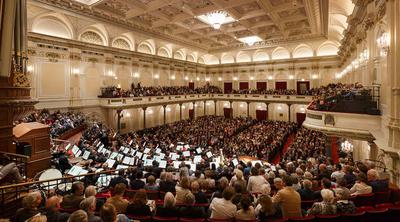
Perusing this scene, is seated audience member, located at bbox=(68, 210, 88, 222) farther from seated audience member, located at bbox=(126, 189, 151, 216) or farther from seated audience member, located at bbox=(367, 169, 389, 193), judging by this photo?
seated audience member, located at bbox=(367, 169, 389, 193)

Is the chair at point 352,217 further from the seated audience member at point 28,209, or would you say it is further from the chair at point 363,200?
the seated audience member at point 28,209

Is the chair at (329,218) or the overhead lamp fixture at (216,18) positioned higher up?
the overhead lamp fixture at (216,18)

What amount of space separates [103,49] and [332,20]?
808 inches

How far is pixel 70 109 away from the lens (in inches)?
725

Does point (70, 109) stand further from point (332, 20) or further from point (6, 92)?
point (332, 20)

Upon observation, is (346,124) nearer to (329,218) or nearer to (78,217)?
(329,218)

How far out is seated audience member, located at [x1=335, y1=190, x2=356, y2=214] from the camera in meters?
3.77

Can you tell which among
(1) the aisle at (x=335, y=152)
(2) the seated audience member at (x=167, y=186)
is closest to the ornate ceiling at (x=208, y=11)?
(1) the aisle at (x=335, y=152)

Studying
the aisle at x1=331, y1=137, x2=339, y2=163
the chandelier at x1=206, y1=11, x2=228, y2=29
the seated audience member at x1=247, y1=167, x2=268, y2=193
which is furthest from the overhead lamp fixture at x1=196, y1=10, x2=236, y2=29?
the seated audience member at x1=247, y1=167, x2=268, y2=193

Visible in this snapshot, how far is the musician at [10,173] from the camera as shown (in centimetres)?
437

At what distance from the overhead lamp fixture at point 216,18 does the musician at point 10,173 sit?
18.7m

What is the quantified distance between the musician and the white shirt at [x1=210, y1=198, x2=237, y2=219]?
4053 millimetres

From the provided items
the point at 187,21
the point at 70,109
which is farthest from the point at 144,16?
the point at 70,109

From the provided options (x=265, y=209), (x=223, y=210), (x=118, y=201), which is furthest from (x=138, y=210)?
(x=265, y=209)
